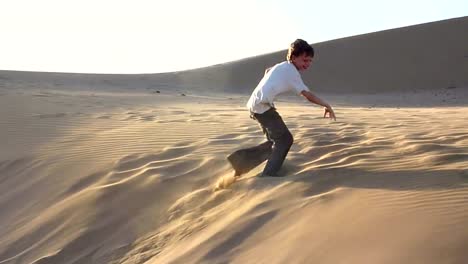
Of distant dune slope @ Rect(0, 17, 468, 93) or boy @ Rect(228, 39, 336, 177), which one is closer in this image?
boy @ Rect(228, 39, 336, 177)

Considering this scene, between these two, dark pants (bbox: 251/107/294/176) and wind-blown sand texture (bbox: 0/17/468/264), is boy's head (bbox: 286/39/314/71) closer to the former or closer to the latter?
dark pants (bbox: 251/107/294/176)

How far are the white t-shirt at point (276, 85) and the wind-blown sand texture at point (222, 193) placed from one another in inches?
25.0

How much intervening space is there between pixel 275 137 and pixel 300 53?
781mm

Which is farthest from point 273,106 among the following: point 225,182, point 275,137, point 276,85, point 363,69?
point 363,69

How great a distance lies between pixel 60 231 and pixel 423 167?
310 cm

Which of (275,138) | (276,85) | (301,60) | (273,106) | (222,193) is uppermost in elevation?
(301,60)

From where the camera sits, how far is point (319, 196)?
209 inches

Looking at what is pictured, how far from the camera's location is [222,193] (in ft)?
20.1

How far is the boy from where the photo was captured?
19.0ft

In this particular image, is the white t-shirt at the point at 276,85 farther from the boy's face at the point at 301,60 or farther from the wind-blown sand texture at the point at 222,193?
the wind-blown sand texture at the point at 222,193

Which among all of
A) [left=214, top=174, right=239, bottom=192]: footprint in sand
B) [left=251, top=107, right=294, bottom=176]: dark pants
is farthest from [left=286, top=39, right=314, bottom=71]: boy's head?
[left=214, top=174, right=239, bottom=192]: footprint in sand

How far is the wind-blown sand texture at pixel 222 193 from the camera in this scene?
A: 14.8ft

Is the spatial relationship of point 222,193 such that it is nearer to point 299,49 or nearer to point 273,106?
point 273,106

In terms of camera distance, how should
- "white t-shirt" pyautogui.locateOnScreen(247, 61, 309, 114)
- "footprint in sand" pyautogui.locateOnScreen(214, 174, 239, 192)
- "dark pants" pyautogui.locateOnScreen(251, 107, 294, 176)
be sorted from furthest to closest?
"footprint in sand" pyautogui.locateOnScreen(214, 174, 239, 192)
"dark pants" pyautogui.locateOnScreen(251, 107, 294, 176)
"white t-shirt" pyautogui.locateOnScreen(247, 61, 309, 114)
